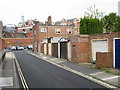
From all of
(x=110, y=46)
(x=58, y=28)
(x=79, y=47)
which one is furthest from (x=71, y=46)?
(x=58, y=28)

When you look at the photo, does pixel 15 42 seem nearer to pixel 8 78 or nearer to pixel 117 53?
pixel 117 53

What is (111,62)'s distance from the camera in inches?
704

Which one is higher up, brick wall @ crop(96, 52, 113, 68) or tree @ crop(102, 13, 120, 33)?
tree @ crop(102, 13, 120, 33)

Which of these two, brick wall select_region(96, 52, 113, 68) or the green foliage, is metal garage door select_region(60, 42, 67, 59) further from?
brick wall select_region(96, 52, 113, 68)

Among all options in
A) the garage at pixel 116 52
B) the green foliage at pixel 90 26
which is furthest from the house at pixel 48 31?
the garage at pixel 116 52

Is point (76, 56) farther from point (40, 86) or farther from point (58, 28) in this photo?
point (58, 28)

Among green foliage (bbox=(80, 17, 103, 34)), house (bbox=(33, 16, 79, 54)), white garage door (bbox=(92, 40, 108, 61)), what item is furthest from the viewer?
house (bbox=(33, 16, 79, 54))

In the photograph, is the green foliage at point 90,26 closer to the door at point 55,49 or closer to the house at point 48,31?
the door at point 55,49

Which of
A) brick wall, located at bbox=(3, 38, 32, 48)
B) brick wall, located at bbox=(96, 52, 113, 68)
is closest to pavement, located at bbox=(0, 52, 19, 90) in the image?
brick wall, located at bbox=(96, 52, 113, 68)

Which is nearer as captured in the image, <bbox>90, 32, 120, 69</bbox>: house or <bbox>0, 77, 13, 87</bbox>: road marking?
<bbox>0, 77, 13, 87</bbox>: road marking

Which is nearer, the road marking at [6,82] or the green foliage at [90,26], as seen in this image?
the road marking at [6,82]

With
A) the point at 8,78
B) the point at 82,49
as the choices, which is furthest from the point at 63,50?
the point at 8,78

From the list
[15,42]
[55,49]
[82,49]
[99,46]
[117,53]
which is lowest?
[55,49]

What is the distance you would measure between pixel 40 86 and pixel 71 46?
1451 cm
